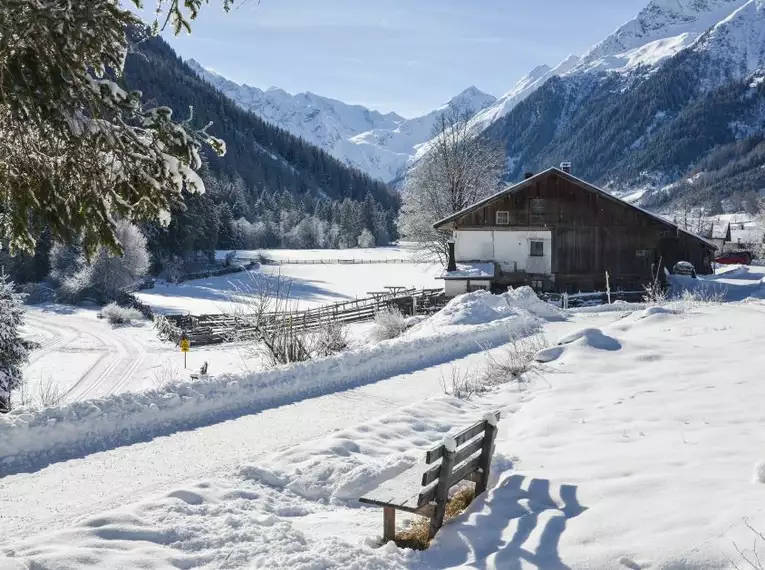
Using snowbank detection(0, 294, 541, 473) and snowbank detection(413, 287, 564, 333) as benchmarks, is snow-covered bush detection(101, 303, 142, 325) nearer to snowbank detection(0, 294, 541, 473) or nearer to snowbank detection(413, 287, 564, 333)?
snowbank detection(413, 287, 564, 333)

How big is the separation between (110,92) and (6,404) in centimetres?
1687

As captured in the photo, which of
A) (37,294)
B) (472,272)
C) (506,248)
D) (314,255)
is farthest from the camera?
(314,255)

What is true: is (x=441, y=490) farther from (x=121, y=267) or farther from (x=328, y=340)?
(x=121, y=267)

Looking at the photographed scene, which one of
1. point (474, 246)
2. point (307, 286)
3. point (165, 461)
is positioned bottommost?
point (307, 286)

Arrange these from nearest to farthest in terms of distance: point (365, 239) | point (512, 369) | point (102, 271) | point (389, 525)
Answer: point (389, 525) < point (512, 369) < point (102, 271) < point (365, 239)

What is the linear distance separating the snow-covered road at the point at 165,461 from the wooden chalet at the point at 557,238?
69.1 ft

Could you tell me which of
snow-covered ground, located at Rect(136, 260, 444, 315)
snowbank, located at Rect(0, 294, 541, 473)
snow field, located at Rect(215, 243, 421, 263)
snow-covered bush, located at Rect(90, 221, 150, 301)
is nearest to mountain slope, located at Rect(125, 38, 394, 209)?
snow field, located at Rect(215, 243, 421, 263)

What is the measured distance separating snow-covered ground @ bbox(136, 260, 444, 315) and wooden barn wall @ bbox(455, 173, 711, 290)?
1538 centimetres

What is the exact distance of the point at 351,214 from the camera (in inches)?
5113

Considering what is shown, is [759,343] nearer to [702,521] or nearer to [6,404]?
[702,521]

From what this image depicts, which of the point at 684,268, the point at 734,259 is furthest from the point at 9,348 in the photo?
the point at 734,259

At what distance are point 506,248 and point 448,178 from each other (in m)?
9.06

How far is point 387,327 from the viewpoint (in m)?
24.8

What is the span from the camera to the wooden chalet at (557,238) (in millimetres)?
34000
